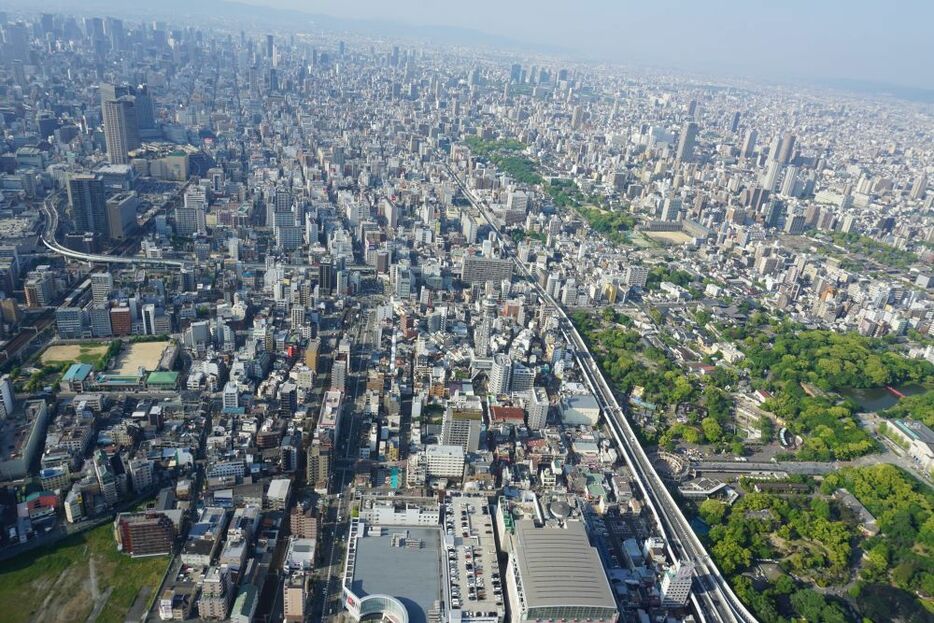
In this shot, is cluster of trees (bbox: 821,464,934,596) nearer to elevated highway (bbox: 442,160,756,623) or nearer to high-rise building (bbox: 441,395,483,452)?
elevated highway (bbox: 442,160,756,623)

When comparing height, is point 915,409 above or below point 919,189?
below

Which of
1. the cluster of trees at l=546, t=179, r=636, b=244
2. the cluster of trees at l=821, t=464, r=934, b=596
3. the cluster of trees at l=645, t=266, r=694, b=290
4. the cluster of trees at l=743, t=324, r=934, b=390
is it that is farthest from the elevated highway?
the cluster of trees at l=546, t=179, r=636, b=244

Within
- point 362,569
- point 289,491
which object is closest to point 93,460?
point 289,491

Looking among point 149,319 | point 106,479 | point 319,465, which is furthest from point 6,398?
point 319,465

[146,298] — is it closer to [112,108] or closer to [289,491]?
[289,491]

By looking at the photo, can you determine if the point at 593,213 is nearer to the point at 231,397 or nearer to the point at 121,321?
the point at 121,321
